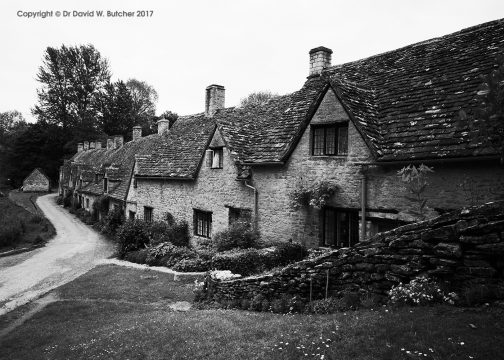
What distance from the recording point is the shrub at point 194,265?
1597 cm

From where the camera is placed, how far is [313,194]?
41.9ft

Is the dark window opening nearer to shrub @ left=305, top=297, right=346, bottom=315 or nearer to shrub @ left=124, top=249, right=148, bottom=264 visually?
shrub @ left=124, top=249, right=148, bottom=264

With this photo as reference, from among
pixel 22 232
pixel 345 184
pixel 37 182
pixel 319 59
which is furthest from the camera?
pixel 37 182

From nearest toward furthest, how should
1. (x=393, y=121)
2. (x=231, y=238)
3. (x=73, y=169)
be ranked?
(x=393, y=121) → (x=231, y=238) → (x=73, y=169)

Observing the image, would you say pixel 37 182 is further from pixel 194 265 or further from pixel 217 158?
pixel 194 265

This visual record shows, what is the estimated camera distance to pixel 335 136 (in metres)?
12.7

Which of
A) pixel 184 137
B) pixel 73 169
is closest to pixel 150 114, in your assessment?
pixel 73 169

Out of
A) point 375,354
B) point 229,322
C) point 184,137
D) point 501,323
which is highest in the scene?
point 184,137

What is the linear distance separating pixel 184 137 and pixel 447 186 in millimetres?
19034

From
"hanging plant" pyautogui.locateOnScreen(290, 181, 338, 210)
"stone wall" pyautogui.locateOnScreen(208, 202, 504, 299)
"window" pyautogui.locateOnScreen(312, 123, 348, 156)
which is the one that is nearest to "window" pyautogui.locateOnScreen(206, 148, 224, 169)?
"hanging plant" pyautogui.locateOnScreen(290, 181, 338, 210)

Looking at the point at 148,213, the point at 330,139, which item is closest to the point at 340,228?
the point at 330,139

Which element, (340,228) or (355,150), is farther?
(340,228)

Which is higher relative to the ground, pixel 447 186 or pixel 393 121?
pixel 393 121

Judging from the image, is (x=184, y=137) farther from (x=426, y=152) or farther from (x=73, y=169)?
(x=73, y=169)
